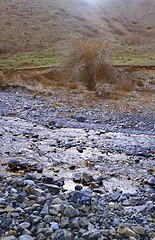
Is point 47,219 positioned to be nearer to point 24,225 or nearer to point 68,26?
point 24,225

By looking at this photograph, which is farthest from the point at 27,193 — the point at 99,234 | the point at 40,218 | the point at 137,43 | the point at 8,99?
the point at 137,43

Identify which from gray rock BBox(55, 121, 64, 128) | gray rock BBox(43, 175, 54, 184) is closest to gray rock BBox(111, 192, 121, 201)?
gray rock BBox(43, 175, 54, 184)

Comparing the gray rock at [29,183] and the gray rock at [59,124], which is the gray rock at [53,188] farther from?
the gray rock at [59,124]

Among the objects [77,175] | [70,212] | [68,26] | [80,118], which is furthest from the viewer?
[68,26]

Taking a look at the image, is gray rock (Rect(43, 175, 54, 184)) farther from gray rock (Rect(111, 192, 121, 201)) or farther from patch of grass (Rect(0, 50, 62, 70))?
patch of grass (Rect(0, 50, 62, 70))

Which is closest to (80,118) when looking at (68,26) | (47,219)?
(47,219)

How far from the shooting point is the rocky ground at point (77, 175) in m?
5.64

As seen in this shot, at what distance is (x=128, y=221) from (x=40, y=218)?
1.50 m

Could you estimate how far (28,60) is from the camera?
36281mm

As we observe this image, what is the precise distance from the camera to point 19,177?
785 cm

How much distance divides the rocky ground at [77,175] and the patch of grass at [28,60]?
17.0 m

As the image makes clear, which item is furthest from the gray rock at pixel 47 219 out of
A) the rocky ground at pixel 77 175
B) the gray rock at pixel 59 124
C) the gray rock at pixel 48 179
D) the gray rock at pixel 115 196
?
the gray rock at pixel 59 124

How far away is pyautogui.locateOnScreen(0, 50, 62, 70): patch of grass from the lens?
32775 mm

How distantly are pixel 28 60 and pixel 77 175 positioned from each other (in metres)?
29.3
